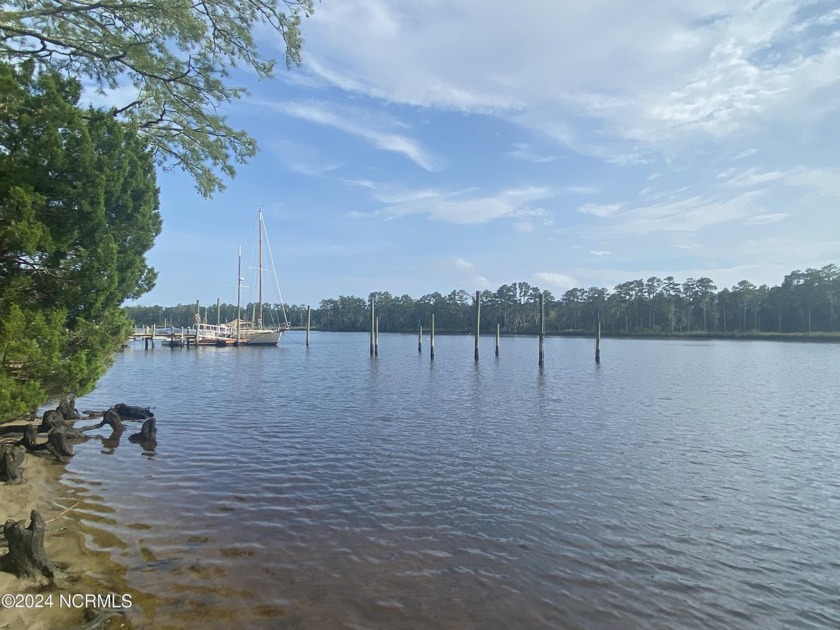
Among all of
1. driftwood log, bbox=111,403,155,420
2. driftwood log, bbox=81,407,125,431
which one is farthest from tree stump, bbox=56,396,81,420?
driftwood log, bbox=111,403,155,420

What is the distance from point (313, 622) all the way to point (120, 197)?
8.16m

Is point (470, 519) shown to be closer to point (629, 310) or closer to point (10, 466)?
point (10, 466)

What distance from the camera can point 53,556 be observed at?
595 cm

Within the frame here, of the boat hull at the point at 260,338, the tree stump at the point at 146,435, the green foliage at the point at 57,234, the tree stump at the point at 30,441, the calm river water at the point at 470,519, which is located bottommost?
the calm river water at the point at 470,519

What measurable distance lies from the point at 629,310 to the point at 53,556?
126394mm

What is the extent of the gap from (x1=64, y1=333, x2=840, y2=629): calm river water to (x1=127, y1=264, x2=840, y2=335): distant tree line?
63480 mm

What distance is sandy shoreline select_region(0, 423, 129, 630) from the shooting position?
4.59m

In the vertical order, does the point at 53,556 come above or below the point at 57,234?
below

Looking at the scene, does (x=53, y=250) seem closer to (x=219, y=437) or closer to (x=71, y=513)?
(x=71, y=513)

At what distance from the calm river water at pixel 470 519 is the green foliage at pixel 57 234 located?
255 cm

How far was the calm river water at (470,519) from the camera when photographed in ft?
18.0

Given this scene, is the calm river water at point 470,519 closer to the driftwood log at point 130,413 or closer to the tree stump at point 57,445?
the tree stump at point 57,445

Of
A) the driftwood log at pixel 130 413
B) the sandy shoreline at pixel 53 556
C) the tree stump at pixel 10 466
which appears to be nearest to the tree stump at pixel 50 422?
the sandy shoreline at pixel 53 556

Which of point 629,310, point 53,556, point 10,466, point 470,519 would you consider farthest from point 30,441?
point 629,310
